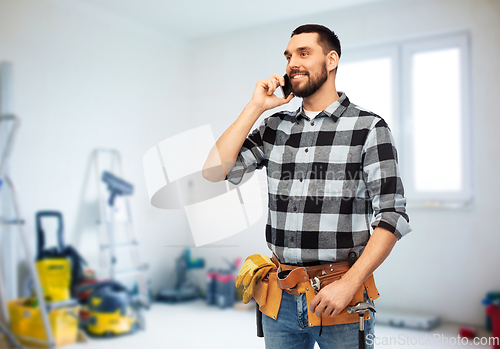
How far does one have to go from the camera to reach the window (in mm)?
2805

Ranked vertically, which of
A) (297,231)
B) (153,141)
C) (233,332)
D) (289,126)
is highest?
(153,141)

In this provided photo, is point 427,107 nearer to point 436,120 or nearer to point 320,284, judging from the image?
point 436,120

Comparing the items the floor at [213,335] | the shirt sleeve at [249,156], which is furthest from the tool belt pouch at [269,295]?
the floor at [213,335]

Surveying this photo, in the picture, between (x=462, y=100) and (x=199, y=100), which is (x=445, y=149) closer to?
(x=462, y=100)

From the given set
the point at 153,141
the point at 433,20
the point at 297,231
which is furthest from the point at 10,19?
the point at 433,20

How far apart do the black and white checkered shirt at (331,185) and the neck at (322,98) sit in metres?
0.03

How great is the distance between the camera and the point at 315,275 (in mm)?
1009

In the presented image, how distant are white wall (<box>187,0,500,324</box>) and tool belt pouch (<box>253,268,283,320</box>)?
82.5 inches

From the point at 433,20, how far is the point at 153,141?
2242 mm

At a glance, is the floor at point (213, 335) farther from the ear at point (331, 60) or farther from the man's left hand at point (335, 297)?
the ear at point (331, 60)

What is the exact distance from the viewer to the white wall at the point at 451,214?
266 cm

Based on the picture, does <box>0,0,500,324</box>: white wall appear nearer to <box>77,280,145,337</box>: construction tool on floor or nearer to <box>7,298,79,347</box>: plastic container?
<box>77,280,145,337</box>: construction tool on floor

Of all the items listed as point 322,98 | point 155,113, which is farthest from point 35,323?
point 322,98

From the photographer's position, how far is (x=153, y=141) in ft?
10.8
